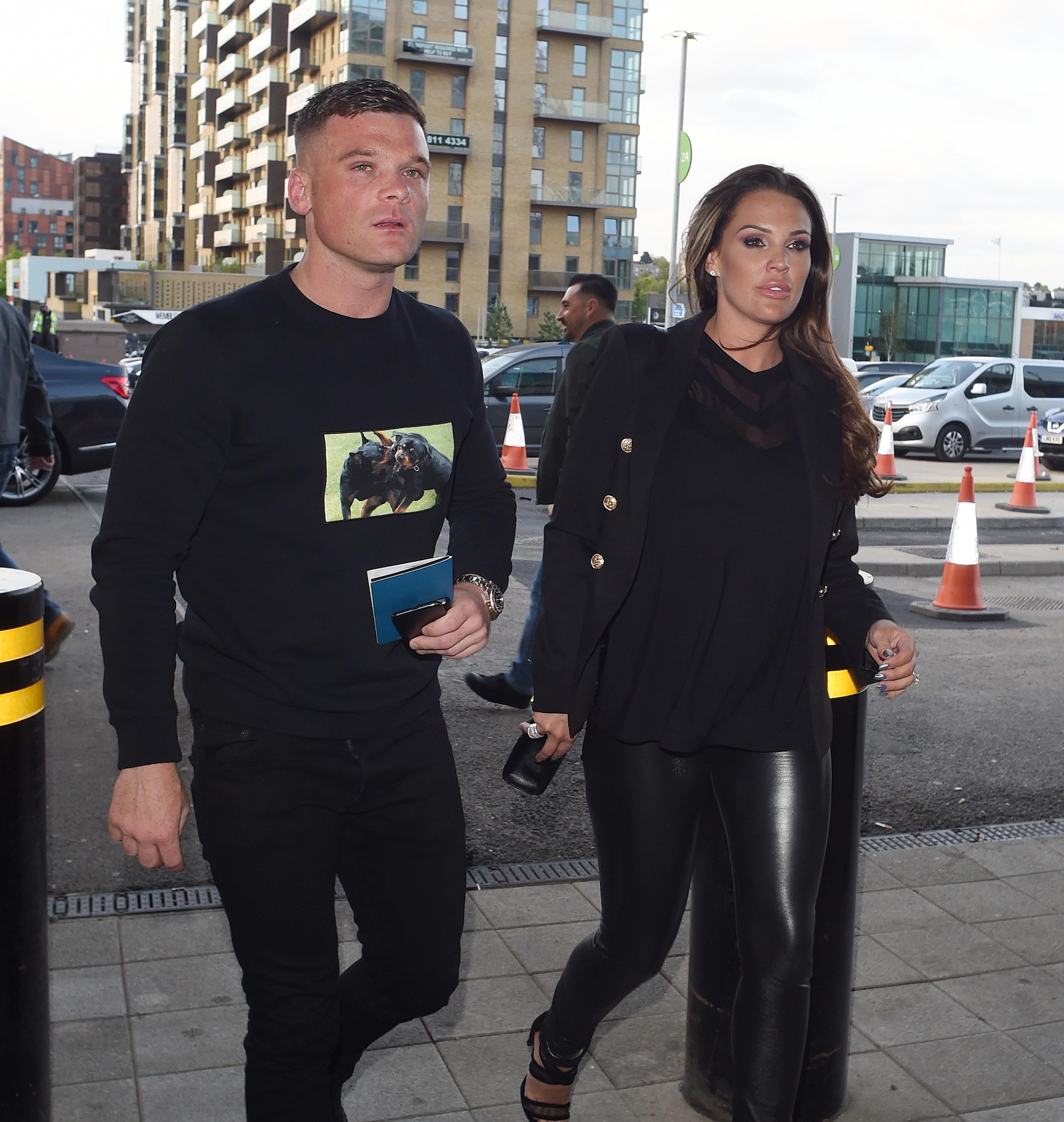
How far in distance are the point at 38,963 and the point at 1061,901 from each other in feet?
10.9

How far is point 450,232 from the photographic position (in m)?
86.8

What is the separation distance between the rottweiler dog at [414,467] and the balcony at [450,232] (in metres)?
86.3

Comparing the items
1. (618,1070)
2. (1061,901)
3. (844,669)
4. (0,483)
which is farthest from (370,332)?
(0,483)

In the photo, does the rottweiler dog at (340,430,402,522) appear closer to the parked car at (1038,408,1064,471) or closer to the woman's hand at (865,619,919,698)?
the woman's hand at (865,619,919,698)

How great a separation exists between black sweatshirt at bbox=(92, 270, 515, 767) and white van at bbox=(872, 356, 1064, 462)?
21726 mm

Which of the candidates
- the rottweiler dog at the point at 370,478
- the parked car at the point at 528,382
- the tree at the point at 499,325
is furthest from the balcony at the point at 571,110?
the rottweiler dog at the point at 370,478

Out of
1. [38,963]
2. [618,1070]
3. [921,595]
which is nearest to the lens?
[38,963]

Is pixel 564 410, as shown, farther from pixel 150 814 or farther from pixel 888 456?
pixel 888 456

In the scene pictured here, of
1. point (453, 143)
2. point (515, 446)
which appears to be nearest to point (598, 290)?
point (515, 446)

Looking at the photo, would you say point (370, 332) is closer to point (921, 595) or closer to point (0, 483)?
point (0, 483)

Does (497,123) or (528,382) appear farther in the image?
(497,123)

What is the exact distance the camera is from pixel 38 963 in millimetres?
2084

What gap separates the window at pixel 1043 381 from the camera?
24.5 metres

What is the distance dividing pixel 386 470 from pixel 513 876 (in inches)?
94.1
